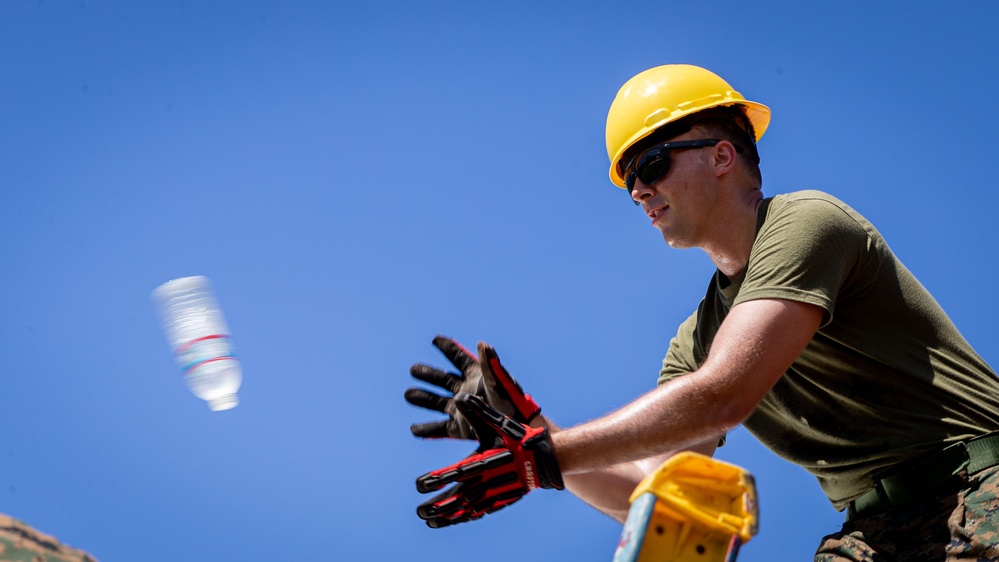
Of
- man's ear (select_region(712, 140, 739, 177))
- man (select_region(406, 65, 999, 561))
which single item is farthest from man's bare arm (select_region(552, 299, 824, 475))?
man's ear (select_region(712, 140, 739, 177))

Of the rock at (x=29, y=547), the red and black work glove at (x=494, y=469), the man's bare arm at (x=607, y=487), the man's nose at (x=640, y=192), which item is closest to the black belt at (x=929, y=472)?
the man's bare arm at (x=607, y=487)

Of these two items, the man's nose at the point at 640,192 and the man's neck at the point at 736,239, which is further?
the man's nose at the point at 640,192

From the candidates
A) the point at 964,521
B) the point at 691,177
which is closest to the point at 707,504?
the point at 964,521

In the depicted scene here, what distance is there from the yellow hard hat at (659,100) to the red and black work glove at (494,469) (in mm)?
2103

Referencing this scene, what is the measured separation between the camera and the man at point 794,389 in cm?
378

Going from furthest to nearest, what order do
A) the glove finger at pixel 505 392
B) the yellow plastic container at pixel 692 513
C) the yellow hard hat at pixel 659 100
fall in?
the yellow hard hat at pixel 659 100
the glove finger at pixel 505 392
the yellow plastic container at pixel 692 513

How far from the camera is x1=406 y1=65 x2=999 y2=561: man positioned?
3.78 meters

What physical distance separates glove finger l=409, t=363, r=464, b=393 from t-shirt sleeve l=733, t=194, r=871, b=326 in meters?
1.19

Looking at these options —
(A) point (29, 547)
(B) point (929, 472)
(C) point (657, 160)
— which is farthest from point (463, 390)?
(A) point (29, 547)

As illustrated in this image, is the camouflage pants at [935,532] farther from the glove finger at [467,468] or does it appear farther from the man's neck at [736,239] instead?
the glove finger at [467,468]

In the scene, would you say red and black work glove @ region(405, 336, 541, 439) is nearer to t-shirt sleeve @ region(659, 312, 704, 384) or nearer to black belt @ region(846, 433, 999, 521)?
t-shirt sleeve @ region(659, 312, 704, 384)

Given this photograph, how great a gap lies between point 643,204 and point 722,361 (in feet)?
4.95

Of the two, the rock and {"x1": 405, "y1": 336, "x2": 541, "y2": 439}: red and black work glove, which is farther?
{"x1": 405, "y1": 336, "x2": 541, "y2": 439}: red and black work glove

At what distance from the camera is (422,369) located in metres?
4.41
